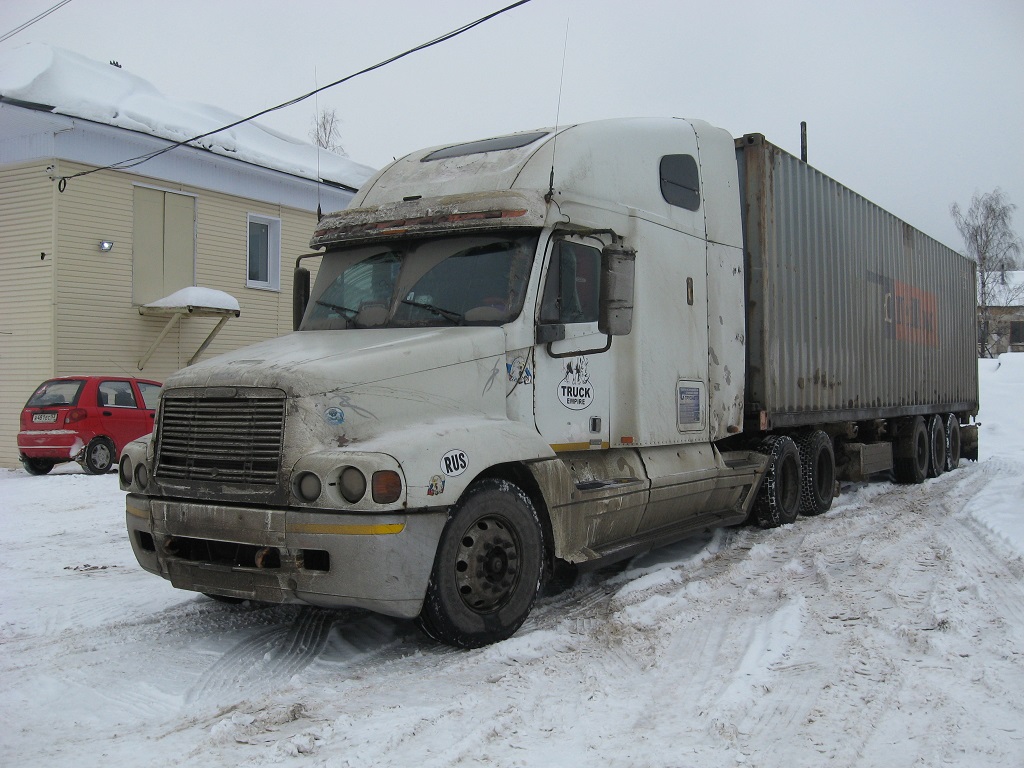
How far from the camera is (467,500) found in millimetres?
5172

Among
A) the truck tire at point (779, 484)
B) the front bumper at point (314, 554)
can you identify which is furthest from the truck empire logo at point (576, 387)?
the truck tire at point (779, 484)

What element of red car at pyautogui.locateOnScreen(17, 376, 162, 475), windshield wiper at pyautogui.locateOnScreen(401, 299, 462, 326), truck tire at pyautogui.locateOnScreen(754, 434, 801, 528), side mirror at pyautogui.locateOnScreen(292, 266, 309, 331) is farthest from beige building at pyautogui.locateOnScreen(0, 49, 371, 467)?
windshield wiper at pyautogui.locateOnScreen(401, 299, 462, 326)

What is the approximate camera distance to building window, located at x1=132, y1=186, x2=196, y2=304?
19031 mm

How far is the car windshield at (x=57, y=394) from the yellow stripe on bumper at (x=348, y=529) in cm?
1216

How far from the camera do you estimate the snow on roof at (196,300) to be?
1873 centimetres

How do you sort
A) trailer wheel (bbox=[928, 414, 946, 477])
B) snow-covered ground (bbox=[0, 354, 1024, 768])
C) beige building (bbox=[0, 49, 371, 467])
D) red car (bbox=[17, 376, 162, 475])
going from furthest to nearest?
beige building (bbox=[0, 49, 371, 467]) → red car (bbox=[17, 376, 162, 475]) → trailer wheel (bbox=[928, 414, 946, 477]) → snow-covered ground (bbox=[0, 354, 1024, 768])

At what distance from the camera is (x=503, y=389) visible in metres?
5.78

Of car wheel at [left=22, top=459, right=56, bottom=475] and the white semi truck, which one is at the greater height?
the white semi truck

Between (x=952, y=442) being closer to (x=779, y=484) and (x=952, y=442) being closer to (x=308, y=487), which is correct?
(x=779, y=484)

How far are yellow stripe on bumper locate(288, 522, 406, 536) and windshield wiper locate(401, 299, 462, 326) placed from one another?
1.64m

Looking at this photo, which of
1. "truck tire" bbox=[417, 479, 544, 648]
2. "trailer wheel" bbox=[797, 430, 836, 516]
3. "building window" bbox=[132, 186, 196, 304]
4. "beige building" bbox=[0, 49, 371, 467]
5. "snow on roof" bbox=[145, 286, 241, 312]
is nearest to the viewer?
A: "truck tire" bbox=[417, 479, 544, 648]

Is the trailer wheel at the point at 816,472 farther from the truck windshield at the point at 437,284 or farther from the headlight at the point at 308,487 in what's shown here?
the headlight at the point at 308,487

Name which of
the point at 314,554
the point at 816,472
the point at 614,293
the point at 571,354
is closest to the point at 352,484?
the point at 314,554

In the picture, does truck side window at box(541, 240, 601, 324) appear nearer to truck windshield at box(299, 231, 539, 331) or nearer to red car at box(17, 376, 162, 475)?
truck windshield at box(299, 231, 539, 331)
